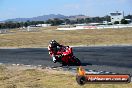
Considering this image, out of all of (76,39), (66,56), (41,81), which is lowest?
(76,39)

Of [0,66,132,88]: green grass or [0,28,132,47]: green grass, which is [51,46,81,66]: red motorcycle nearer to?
[0,66,132,88]: green grass

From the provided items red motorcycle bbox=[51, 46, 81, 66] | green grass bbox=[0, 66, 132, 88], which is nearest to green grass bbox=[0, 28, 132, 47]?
red motorcycle bbox=[51, 46, 81, 66]

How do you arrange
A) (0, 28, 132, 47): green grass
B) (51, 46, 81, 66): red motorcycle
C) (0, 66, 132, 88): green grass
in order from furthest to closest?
1. (0, 28, 132, 47): green grass
2. (51, 46, 81, 66): red motorcycle
3. (0, 66, 132, 88): green grass

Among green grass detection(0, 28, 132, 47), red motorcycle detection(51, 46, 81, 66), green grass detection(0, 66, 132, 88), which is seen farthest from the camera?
green grass detection(0, 28, 132, 47)

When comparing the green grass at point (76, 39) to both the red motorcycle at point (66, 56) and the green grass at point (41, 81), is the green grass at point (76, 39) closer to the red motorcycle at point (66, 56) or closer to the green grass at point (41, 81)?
the red motorcycle at point (66, 56)

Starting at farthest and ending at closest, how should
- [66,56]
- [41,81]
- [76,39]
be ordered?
[76,39]
[66,56]
[41,81]

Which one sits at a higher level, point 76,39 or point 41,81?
point 41,81

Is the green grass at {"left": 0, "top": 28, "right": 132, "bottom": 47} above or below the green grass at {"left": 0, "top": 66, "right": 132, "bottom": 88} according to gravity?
below

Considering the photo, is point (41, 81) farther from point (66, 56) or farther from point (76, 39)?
point (76, 39)

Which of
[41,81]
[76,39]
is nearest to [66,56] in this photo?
[41,81]

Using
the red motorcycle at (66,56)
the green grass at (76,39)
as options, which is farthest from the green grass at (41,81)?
the green grass at (76,39)

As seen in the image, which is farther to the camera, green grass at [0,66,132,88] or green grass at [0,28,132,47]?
green grass at [0,28,132,47]

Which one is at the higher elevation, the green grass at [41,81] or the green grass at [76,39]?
the green grass at [41,81]

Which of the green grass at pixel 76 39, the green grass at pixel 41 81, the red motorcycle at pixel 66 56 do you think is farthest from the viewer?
the green grass at pixel 76 39
